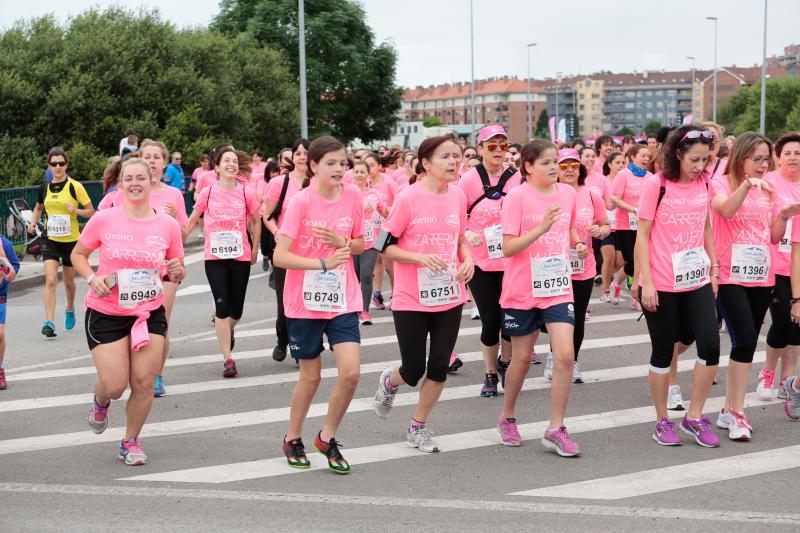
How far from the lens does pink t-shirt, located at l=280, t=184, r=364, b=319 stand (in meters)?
6.25

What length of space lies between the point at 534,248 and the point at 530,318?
43 centimetres

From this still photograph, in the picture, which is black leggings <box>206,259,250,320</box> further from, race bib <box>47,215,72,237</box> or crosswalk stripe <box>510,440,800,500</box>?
crosswalk stripe <box>510,440,800,500</box>

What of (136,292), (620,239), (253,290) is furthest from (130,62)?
(136,292)

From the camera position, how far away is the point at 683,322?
6.84 metres

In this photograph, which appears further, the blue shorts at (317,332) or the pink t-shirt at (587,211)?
the pink t-shirt at (587,211)

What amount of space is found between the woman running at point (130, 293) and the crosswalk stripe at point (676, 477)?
2266 millimetres

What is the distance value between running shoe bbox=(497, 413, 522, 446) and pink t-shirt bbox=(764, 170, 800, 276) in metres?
2.01

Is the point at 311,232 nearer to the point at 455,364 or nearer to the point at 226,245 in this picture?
the point at 226,245

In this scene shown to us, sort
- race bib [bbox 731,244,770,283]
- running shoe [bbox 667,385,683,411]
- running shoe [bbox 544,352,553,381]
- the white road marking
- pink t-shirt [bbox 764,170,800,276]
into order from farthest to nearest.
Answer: running shoe [bbox 544,352,553,381]
running shoe [bbox 667,385,683,411]
pink t-shirt [bbox 764,170,800,276]
race bib [bbox 731,244,770,283]
the white road marking

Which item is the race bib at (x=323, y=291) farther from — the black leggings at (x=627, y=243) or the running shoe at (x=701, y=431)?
the black leggings at (x=627, y=243)

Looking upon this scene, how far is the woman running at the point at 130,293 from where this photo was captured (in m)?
6.37

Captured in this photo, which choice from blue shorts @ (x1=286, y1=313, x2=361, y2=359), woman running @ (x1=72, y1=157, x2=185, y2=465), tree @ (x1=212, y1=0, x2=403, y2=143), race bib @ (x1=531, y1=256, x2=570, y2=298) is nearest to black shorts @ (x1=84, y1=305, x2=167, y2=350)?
woman running @ (x1=72, y1=157, x2=185, y2=465)

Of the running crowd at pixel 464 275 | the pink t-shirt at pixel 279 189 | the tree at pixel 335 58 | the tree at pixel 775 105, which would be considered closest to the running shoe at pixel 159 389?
the pink t-shirt at pixel 279 189

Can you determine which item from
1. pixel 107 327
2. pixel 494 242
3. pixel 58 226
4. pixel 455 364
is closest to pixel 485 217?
pixel 494 242
